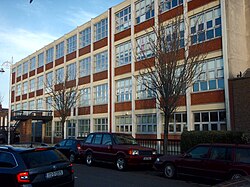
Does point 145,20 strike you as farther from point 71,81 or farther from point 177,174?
point 177,174

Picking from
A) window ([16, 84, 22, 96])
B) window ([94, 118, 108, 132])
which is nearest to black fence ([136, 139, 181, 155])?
window ([94, 118, 108, 132])

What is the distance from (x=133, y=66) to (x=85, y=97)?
945 centimetres

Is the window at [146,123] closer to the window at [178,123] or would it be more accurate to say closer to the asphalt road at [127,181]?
the window at [178,123]

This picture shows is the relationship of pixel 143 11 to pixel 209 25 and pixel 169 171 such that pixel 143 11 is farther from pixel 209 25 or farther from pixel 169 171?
pixel 169 171

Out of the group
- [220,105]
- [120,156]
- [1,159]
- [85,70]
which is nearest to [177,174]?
[120,156]

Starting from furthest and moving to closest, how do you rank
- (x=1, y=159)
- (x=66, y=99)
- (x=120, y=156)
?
(x=66, y=99) → (x=120, y=156) → (x=1, y=159)

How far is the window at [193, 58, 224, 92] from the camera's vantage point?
2099cm

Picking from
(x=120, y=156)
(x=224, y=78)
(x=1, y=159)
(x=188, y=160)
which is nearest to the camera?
(x=1, y=159)

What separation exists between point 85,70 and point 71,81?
2.73 metres

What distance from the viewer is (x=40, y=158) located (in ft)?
23.5

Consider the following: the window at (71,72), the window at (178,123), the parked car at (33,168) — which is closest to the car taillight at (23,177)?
the parked car at (33,168)

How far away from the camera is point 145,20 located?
27.5m

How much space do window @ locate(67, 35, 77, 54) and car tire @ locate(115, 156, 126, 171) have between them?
1028 inches

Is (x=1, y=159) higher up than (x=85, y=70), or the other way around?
(x=85, y=70)
